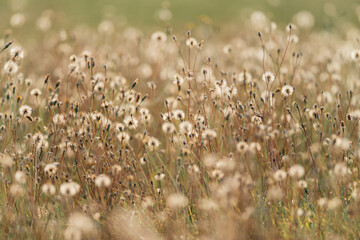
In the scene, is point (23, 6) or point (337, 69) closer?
point (337, 69)

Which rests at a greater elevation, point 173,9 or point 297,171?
point 173,9

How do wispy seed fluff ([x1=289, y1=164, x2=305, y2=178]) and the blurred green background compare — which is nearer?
wispy seed fluff ([x1=289, y1=164, x2=305, y2=178])

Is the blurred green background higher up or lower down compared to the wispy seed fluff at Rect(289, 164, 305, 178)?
higher up

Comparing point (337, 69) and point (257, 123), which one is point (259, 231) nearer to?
point (257, 123)

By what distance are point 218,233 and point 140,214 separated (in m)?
0.49

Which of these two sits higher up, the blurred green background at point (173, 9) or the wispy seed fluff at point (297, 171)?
the blurred green background at point (173, 9)

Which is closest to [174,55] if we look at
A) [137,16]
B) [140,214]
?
[140,214]

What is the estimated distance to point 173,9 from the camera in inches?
501

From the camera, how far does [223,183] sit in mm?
2461

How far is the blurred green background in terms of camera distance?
10922mm

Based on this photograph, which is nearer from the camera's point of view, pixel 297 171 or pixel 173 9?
pixel 297 171

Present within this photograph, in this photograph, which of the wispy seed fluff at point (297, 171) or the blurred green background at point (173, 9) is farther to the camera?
the blurred green background at point (173, 9)

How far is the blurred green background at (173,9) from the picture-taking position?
10.9 m

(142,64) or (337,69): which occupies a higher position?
(142,64)
